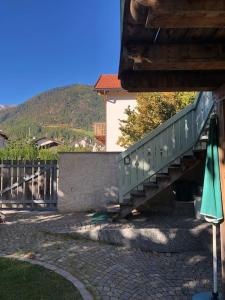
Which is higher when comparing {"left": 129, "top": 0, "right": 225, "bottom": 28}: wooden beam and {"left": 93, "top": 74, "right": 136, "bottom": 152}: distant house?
{"left": 93, "top": 74, "right": 136, "bottom": 152}: distant house

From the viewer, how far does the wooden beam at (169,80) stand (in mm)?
4273

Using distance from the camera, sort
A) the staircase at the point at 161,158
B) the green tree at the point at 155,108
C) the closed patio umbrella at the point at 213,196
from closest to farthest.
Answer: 1. the closed patio umbrella at the point at 213,196
2. the staircase at the point at 161,158
3. the green tree at the point at 155,108

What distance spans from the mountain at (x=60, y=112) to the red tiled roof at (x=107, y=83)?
294 feet

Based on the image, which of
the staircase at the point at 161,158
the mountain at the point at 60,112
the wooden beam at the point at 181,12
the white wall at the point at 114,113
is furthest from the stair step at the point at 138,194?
the mountain at the point at 60,112

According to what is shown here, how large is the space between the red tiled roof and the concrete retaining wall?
40.6 ft

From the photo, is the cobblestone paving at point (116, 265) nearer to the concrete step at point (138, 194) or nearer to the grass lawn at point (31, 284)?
the grass lawn at point (31, 284)

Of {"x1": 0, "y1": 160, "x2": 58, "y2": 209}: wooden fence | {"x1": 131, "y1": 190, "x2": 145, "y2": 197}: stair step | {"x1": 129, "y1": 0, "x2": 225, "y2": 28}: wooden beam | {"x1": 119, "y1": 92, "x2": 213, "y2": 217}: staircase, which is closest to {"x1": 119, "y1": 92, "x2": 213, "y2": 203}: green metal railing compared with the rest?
{"x1": 119, "y1": 92, "x2": 213, "y2": 217}: staircase

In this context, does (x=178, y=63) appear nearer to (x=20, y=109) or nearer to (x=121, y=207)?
(x=121, y=207)

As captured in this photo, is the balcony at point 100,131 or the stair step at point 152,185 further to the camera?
the balcony at point 100,131

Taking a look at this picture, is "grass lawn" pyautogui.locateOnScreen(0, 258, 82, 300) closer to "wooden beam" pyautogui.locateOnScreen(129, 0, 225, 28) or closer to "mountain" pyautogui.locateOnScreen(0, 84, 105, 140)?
"wooden beam" pyautogui.locateOnScreen(129, 0, 225, 28)

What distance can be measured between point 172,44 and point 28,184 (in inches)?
359

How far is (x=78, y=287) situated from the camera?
14.7ft

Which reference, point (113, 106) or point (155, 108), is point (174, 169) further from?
point (113, 106)

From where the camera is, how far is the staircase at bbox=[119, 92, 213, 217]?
24.8 ft
